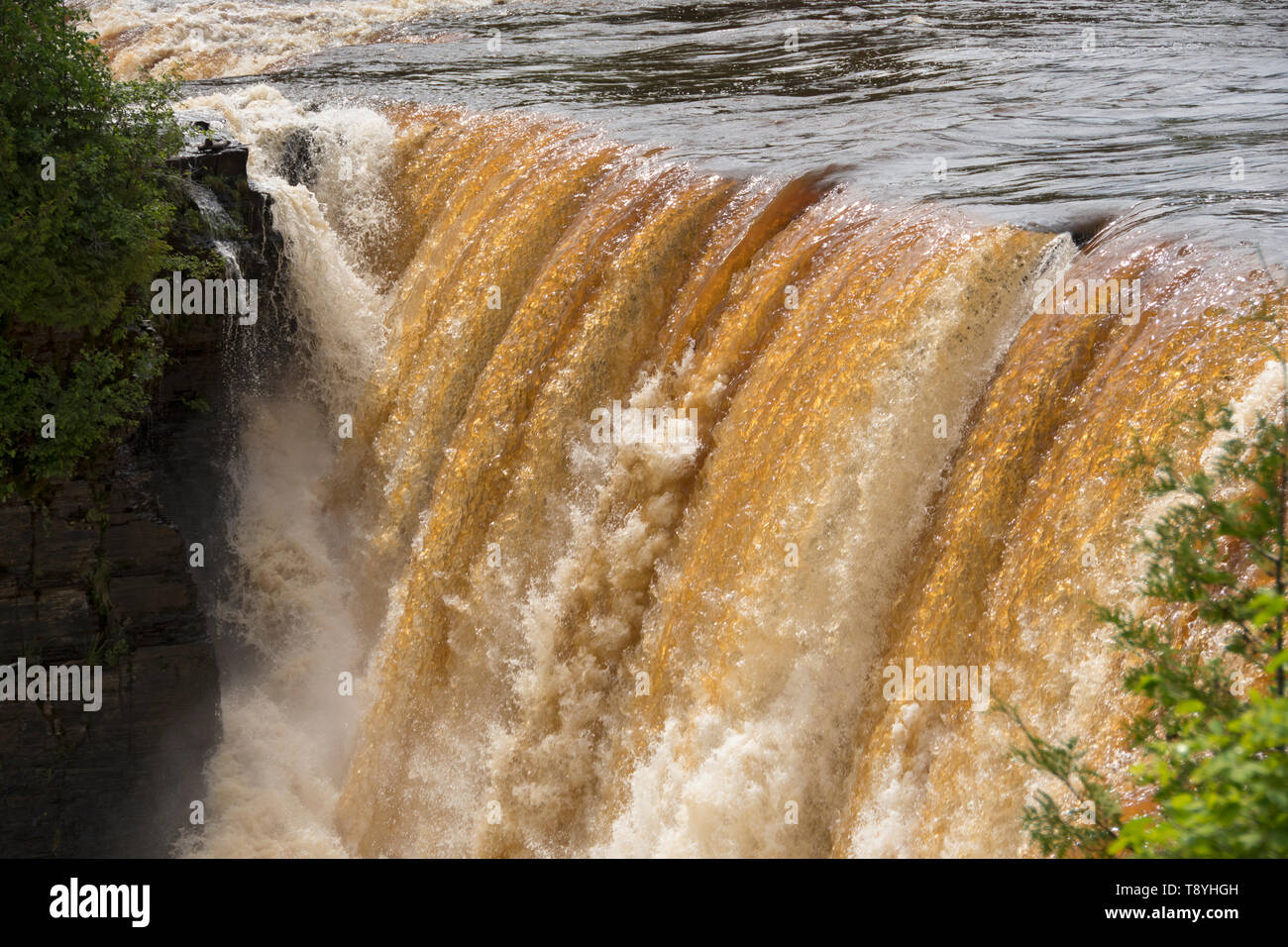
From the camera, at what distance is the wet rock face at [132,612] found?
29.9 feet

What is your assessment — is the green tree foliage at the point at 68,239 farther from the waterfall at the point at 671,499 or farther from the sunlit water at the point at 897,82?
the sunlit water at the point at 897,82

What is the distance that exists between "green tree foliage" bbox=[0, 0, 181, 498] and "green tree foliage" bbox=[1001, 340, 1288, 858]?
7392 millimetres

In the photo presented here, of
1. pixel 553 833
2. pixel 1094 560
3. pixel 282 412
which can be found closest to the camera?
pixel 1094 560

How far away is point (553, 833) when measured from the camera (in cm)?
790

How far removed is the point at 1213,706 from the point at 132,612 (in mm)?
8381

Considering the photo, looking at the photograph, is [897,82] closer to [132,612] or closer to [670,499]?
[670,499]

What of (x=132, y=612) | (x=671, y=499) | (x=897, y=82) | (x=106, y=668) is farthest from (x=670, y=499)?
(x=897, y=82)

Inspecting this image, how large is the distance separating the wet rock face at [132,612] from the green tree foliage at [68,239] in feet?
0.82

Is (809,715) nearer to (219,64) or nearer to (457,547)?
(457,547)

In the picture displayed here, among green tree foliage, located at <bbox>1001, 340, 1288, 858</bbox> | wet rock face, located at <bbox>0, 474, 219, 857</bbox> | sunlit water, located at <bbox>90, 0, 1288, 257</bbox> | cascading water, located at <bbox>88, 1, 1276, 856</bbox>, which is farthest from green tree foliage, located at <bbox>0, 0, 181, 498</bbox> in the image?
green tree foliage, located at <bbox>1001, 340, 1288, 858</bbox>

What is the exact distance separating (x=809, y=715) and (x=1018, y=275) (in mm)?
2729

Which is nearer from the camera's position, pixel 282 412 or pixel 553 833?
pixel 553 833

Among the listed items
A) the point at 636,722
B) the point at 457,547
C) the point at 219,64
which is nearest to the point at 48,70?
the point at 457,547


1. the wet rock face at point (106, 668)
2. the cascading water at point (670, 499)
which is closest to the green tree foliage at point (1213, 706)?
the cascading water at point (670, 499)
